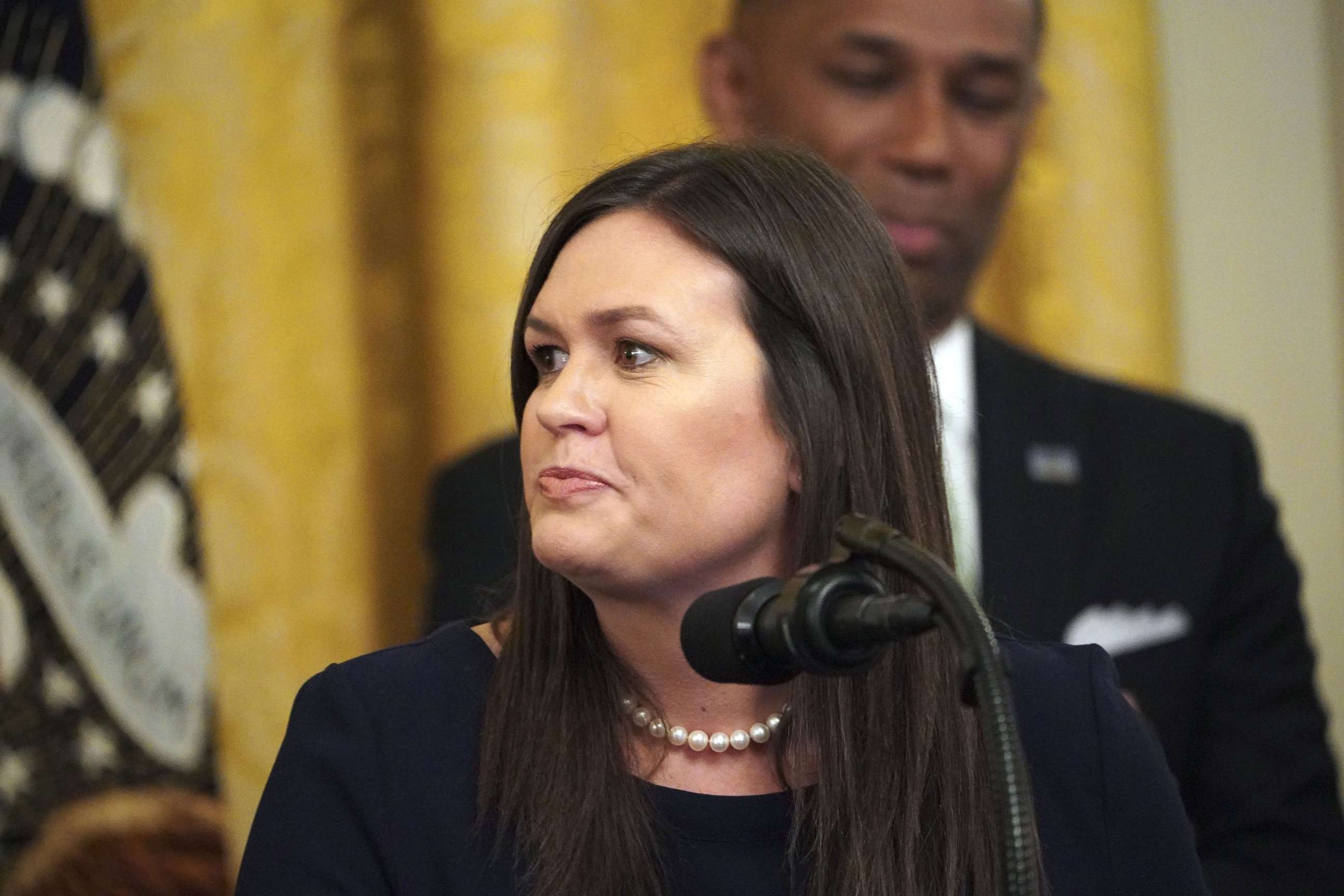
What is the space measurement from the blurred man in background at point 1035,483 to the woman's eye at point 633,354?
1003 mm

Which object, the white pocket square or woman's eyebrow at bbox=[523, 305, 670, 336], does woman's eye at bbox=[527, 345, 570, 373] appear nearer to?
woman's eyebrow at bbox=[523, 305, 670, 336]

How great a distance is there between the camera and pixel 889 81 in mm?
2656

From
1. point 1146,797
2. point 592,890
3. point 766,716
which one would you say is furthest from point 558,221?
point 1146,797

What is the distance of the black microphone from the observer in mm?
1000

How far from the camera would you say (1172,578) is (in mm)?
2535

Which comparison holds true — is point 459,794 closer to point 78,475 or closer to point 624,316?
point 624,316

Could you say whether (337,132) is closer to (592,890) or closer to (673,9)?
(673,9)

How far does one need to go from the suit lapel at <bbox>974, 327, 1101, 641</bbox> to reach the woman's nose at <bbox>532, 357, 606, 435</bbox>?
1223 millimetres

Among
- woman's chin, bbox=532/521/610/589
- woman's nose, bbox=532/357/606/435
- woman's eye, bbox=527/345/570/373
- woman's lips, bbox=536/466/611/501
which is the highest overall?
woman's eye, bbox=527/345/570/373

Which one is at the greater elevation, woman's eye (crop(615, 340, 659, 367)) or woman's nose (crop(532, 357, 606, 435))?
woman's eye (crop(615, 340, 659, 367))

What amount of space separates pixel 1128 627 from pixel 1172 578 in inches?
4.5

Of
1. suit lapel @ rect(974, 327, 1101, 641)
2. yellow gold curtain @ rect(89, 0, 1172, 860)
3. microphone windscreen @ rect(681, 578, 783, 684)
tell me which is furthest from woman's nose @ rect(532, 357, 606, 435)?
suit lapel @ rect(974, 327, 1101, 641)

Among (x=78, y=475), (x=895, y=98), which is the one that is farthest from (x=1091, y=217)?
(x=78, y=475)

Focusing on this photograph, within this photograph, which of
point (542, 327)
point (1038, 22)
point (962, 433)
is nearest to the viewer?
point (542, 327)
